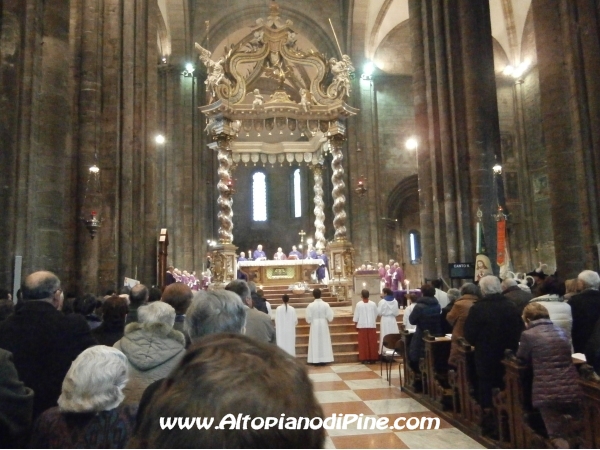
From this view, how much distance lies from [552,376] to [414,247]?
71.6 ft

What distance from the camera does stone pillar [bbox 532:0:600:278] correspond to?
369 inches

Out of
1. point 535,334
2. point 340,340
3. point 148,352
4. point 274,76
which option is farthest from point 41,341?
point 274,76

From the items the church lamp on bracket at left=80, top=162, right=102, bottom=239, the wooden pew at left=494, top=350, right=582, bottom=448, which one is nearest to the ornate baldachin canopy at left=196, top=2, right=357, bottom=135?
the church lamp on bracket at left=80, top=162, right=102, bottom=239

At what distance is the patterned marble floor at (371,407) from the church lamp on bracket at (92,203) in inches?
181

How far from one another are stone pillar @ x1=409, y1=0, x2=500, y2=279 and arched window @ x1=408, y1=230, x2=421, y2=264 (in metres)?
12.1

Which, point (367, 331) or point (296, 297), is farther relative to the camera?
point (296, 297)

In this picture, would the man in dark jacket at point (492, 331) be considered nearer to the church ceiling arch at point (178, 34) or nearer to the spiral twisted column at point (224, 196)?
the spiral twisted column at point (224, 196)

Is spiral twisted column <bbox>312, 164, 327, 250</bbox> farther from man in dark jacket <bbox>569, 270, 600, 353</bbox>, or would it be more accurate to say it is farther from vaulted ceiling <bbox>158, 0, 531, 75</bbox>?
man in dark jacket <bbox>569, 270, 600, 353</bbox>

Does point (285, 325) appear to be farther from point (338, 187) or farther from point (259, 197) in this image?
point (259, 197)

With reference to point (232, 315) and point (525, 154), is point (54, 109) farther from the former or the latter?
point (525, 154)

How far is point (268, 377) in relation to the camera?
880mm

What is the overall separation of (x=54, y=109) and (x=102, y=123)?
3041 millimetres

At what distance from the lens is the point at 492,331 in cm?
482

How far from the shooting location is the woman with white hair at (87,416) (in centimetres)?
211
